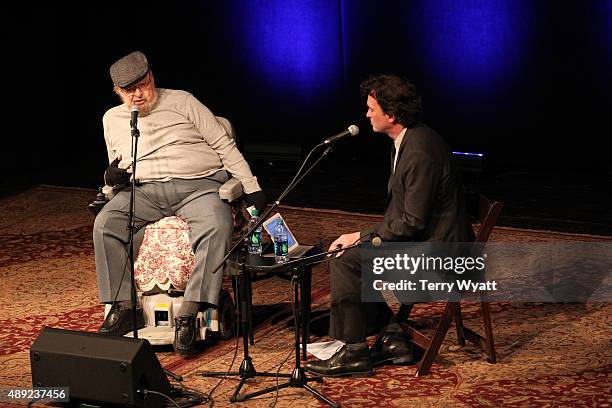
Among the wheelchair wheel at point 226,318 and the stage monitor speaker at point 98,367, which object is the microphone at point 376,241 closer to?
the stage monitor speaker at point 98,367

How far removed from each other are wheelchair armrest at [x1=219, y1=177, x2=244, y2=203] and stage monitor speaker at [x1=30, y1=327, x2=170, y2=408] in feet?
4.28

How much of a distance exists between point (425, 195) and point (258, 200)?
1125 mm

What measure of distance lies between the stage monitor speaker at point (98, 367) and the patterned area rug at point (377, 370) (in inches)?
16.7

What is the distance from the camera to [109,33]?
1080 centimetres

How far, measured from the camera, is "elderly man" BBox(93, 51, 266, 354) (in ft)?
16.8

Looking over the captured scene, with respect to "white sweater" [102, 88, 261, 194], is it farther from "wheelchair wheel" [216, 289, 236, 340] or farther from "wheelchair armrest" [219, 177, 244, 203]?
"wheelchair wheel" [216, 289, 236, 340]

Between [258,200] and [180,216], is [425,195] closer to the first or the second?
[258,200]

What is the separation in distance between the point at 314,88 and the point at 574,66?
2457mm

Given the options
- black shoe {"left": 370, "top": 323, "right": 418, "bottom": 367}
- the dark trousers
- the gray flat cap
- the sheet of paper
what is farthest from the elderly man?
black shoe {"left": 370, "top": 323, "right": 418, "bottom": 367}

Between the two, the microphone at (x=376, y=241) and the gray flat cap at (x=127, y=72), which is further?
the gray flat cap at (x=127, y=72)

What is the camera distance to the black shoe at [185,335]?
486 cm

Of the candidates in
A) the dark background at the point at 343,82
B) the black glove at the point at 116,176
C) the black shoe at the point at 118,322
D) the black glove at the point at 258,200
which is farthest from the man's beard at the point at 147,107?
the dark background at the point at 343,82

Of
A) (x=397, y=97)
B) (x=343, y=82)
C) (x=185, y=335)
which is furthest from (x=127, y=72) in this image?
(x=343, y=82)

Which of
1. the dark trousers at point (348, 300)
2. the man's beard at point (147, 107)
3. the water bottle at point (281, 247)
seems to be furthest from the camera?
the man's beard at point (147, 107)
